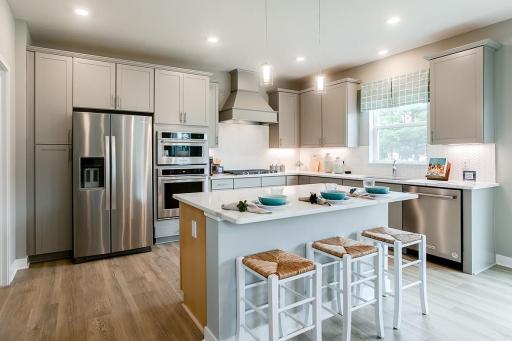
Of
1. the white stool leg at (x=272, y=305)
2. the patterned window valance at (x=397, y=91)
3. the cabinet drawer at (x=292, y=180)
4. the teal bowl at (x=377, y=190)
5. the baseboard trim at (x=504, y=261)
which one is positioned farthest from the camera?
the cabinet drawer at (x=292, y=180)

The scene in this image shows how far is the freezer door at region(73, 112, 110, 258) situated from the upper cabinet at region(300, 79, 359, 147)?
3.48 m

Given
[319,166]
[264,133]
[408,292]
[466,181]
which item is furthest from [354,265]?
[264,133]

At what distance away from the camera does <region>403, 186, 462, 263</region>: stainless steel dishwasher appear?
3492mm

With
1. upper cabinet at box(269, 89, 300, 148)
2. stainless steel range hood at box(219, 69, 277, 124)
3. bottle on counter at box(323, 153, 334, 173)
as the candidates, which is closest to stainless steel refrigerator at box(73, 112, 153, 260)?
stainless steel range hood at box(219, 69, 277, 124)

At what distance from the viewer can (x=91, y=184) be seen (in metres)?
3.85

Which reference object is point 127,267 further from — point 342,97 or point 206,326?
point 342,97

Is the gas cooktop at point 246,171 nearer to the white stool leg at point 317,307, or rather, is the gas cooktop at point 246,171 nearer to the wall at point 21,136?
the wall at point 21,136

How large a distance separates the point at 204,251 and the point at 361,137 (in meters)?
3.91

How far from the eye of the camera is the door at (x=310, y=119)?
5711mm

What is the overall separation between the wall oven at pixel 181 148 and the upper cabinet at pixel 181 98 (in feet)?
0.68

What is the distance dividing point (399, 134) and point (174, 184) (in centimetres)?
340

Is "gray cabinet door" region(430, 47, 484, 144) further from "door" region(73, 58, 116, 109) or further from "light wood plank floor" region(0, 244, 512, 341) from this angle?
"door" region(73, 58, 116, 109)

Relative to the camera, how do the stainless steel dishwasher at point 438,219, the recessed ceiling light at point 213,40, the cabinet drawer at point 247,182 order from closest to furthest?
1. the stainless steel dishwasher at point 438,219
2. the recessed ceiling light at point 213,40
3. the cabinet drawer at point 247,182

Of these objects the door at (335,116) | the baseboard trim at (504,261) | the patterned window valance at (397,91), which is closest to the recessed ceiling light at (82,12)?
the door at (335,116)
